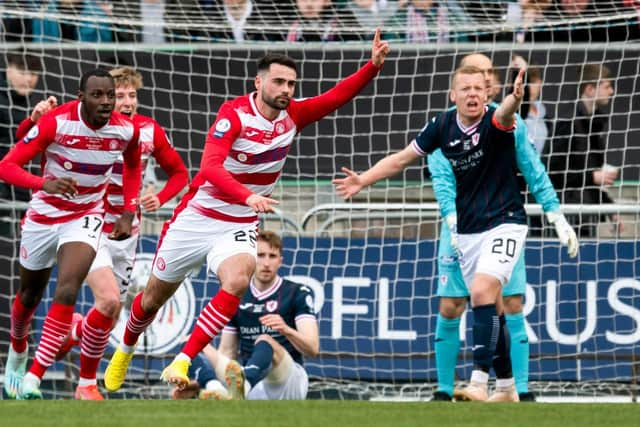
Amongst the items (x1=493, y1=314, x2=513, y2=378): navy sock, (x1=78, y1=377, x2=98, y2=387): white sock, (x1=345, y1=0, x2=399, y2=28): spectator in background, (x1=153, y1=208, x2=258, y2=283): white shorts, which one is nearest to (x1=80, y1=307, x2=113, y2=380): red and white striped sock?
(x1=78, y1=377, x2=98, y2=387): white sock

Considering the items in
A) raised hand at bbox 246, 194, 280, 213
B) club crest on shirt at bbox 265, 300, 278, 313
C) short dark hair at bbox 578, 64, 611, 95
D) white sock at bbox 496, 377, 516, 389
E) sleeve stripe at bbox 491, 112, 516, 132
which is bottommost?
white sock at bbox 496, 377, 516, 389

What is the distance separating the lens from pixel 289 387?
34.8 ft

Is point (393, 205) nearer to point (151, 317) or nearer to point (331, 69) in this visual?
point (331, 69)

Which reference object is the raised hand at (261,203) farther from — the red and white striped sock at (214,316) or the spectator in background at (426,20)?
the spectator in background at (426,20)

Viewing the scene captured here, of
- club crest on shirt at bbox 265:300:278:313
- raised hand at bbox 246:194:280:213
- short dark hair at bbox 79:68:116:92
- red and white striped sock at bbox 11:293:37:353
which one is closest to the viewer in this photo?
raised hand at bbox 246:194:280:213

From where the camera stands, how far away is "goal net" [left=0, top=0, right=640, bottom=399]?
11.8 metres

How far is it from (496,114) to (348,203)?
3037mm

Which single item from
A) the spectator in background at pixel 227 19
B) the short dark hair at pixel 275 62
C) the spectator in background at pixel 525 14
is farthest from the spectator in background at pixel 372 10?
the short dark hair at pixel 275 62

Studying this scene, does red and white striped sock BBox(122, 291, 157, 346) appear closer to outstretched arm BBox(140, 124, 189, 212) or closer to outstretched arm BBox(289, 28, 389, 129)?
outstretched arm BBox(140, 124, 189, 212)

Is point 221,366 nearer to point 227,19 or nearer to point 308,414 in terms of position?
point 308,414

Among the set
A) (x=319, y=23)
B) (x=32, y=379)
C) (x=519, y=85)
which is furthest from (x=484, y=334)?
(x=319, y=23)

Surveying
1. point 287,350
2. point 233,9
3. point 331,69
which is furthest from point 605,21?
point 287,350

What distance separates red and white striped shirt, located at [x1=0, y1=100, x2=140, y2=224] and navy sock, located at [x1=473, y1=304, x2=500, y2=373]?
→ 2370 mm

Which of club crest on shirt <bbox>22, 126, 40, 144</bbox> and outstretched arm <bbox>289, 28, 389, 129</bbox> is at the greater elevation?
outstretched arm <bbox>289, 28, 389, 129</bbox>
